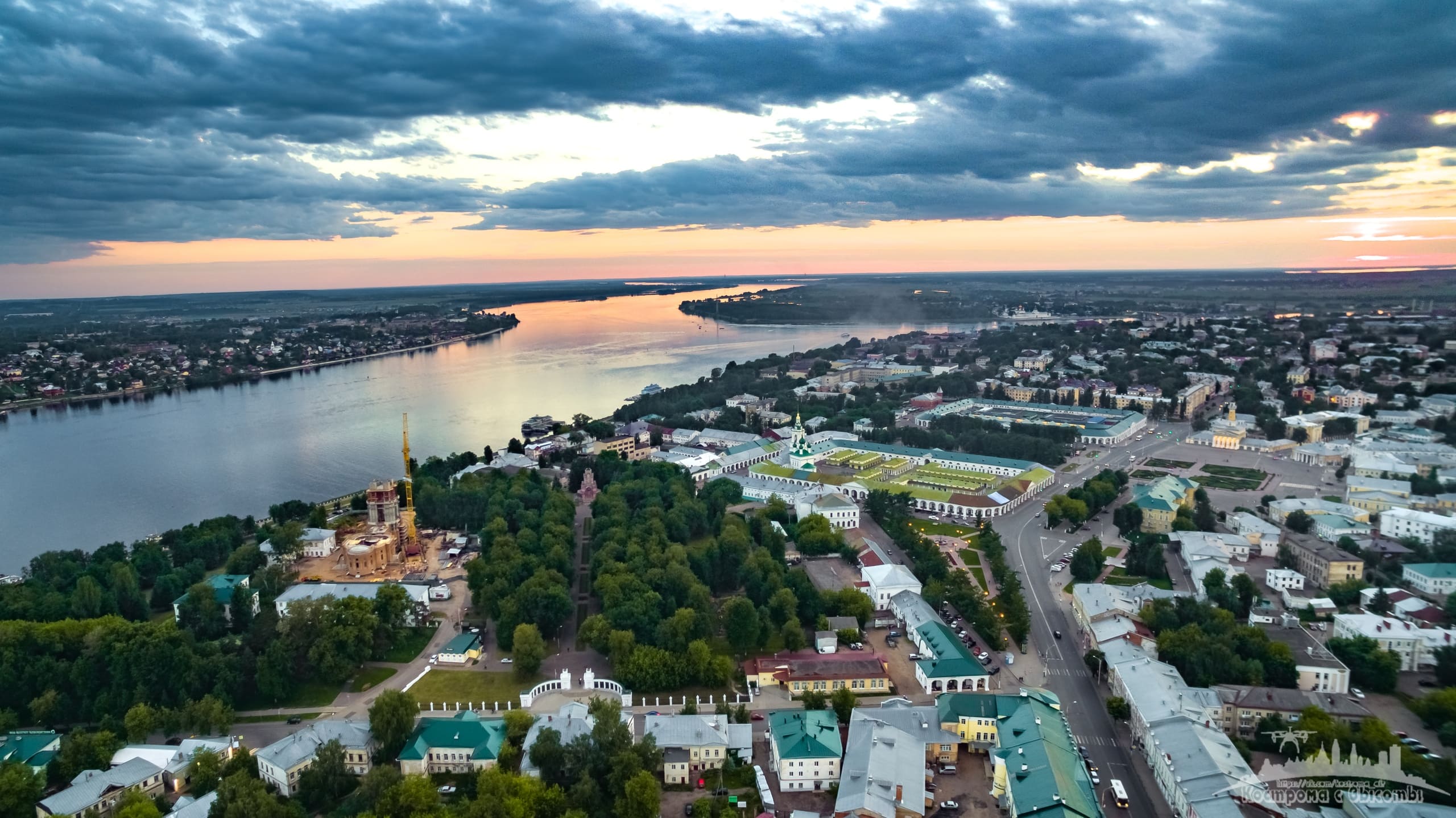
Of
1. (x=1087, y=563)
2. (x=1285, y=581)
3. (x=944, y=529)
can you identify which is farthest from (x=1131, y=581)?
(x=944, y=529)

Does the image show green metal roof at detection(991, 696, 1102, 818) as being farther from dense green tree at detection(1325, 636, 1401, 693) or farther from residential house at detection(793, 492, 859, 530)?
residential house at detection(793, 492, 859, 530)

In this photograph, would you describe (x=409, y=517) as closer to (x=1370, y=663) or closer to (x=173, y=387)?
(x=1370, y=663)

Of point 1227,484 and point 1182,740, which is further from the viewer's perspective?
point 1227,484

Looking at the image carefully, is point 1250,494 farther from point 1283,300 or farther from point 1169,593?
point 1283,300

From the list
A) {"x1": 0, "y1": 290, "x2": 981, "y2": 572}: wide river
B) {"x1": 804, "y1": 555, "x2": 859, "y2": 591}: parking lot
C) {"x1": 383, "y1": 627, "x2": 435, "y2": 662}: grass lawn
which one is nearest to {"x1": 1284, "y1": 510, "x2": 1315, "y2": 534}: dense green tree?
{"x1": 804, "y1": 555, "x2": 859, "y2": 591}: parking lot

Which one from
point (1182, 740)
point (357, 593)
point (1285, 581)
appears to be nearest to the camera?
point (1182, 740)

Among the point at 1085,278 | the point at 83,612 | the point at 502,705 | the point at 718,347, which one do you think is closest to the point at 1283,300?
the point at 718,347

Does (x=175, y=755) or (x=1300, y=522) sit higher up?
(x=1300, y=522)
